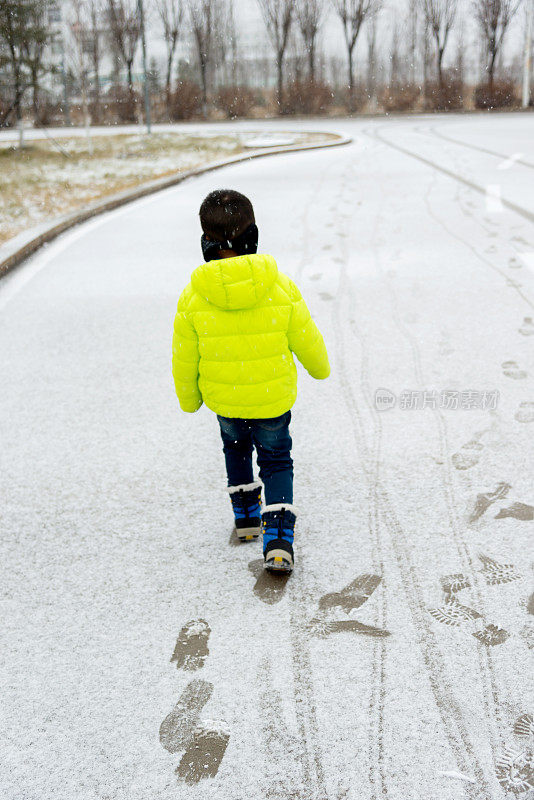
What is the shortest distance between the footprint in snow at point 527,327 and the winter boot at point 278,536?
2495 millimetres

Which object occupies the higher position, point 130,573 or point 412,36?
point 412,36

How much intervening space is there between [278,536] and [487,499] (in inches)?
32.1

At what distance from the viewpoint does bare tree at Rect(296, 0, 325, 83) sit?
131 ft

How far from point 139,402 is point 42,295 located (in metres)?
2.37

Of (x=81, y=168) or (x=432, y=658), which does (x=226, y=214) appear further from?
(x=81, y=168)

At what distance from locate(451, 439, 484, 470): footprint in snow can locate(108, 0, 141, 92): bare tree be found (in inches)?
1380

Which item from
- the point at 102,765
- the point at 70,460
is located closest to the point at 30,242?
the point at 70,460

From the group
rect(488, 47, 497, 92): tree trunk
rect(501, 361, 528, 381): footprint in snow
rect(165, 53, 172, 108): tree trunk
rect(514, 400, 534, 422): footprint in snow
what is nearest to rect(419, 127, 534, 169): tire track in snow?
rect(501, 361, 528, 381): footprint in snow

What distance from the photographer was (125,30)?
37.9m

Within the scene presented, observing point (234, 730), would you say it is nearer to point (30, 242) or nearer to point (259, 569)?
point (259, 569)

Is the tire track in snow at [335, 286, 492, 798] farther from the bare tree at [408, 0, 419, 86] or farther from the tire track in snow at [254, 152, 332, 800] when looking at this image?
the bare tree at [408, 0, 419, 86]

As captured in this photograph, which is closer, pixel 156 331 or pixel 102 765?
pixel 102 765

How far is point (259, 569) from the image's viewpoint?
2.45 m

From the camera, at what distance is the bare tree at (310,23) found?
131 feet
